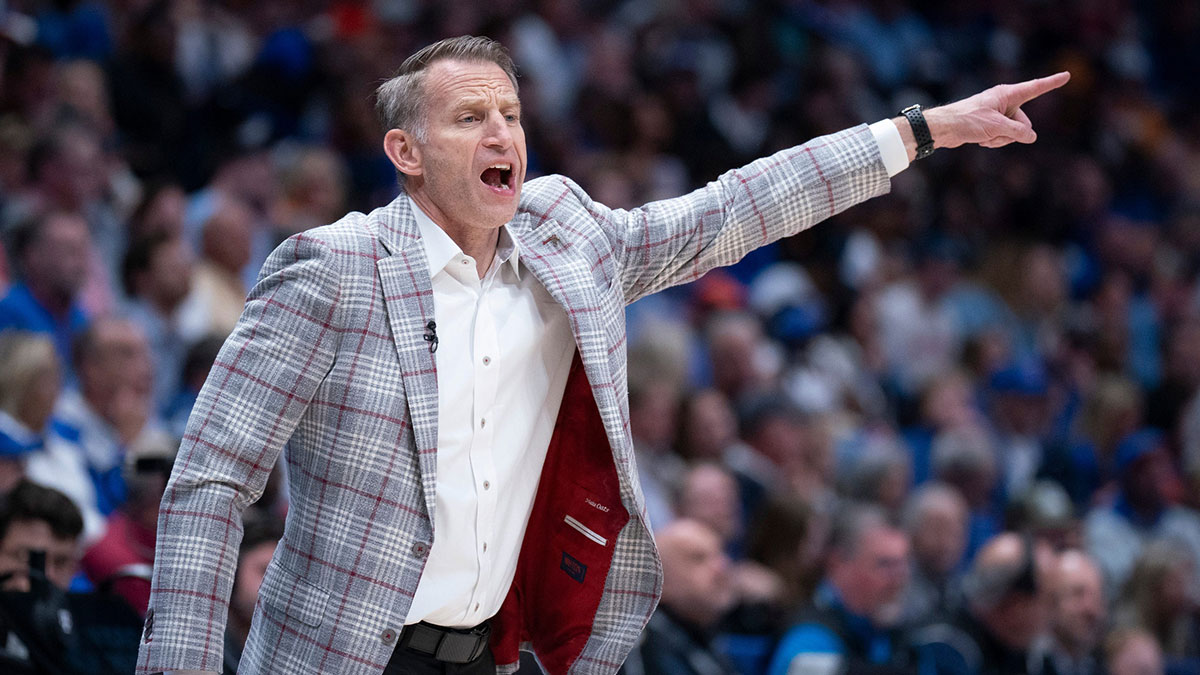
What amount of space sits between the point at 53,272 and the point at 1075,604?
352 cm

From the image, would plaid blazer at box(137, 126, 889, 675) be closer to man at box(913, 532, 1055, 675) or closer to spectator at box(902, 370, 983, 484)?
man at box(913, 532, 1055, 675)

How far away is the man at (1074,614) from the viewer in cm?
489

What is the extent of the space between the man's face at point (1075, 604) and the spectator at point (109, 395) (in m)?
3.02

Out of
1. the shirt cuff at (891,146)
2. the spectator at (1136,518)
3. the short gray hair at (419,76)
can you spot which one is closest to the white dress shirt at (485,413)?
the short gray hair at (419,76)

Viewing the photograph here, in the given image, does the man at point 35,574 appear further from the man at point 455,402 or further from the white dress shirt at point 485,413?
the white dress shirt at point 485,413

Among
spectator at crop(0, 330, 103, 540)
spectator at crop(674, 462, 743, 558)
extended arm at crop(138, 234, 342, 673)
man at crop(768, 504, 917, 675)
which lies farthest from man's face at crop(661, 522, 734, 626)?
extended arm at crop(138, 234, 342, 673)

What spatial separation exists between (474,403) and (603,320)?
0.79ft

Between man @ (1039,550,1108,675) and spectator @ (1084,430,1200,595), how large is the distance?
0.98m

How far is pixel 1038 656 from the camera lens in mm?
4621

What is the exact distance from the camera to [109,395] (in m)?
4.45

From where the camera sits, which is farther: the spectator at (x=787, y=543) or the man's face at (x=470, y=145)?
the spectator at (x=787, y=543)

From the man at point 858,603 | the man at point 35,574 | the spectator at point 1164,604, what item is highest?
Result: the man at point 35,574

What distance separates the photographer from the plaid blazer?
6.64ft

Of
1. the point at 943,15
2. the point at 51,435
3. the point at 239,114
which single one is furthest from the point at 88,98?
the point at 943,15
